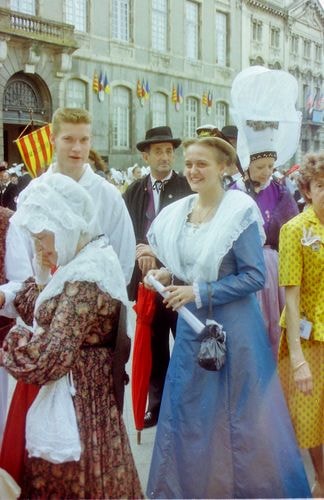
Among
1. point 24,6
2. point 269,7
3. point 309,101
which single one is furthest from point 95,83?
A: point 309,101

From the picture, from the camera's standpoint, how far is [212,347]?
113 inches

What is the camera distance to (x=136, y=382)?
4137 millimetres

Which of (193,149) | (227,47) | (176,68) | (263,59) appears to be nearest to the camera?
(193,149)

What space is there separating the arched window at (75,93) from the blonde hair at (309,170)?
2059 centimetres

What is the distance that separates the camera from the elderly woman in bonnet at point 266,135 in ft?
13.7

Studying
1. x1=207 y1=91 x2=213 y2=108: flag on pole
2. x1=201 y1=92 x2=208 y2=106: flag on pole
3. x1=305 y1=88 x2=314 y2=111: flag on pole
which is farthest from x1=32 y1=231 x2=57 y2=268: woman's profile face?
x1=305 y1=88 x2=314 y2=111: flag on pole

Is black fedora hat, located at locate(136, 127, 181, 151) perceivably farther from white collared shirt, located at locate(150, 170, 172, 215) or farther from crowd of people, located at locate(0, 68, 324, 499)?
crowd of people, located at locate(0, 68, 324, 499)

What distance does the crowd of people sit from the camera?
230cm

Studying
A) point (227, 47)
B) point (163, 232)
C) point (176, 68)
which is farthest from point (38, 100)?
point (163, 232)

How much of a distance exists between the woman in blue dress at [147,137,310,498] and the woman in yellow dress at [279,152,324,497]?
5.4 inches

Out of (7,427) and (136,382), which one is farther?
(136,382)

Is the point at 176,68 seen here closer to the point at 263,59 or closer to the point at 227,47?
the point at 227,47

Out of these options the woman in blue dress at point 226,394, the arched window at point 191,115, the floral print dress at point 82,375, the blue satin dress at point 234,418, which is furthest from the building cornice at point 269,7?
the floral print dress at point 82,375

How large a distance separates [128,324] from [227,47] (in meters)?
31.4
